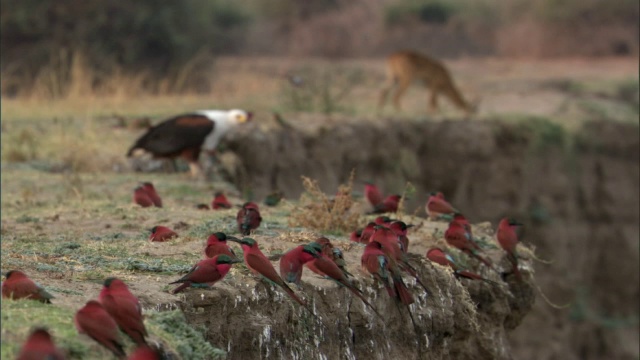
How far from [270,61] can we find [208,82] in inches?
245

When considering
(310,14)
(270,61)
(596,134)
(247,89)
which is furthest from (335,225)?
(310,14)

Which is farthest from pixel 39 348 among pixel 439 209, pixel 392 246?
pixel 439 209

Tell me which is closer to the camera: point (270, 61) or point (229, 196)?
point (229, 196)

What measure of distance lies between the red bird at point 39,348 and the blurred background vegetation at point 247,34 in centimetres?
1504

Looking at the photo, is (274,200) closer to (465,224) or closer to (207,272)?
(465,224)

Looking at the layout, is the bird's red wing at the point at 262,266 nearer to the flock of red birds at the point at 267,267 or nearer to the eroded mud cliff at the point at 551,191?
the flock of red birds at the point at 267,267

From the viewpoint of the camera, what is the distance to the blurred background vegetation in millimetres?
24922

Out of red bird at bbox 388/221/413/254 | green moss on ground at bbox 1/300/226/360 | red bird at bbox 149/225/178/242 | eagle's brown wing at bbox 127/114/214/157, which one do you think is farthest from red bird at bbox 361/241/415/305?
eagle's brown wing at bbox 127/114/214/157

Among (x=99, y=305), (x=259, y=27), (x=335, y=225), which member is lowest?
(x=259, y=27)

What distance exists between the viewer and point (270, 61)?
32.3 metres

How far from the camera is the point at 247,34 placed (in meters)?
36.7

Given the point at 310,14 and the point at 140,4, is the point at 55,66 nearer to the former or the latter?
the point at 140,4

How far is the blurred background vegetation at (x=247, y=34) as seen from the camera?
24.9 m

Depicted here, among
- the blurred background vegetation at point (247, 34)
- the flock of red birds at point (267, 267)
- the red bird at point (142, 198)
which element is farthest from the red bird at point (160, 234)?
the blurred background vegetation at point (247, 34)
